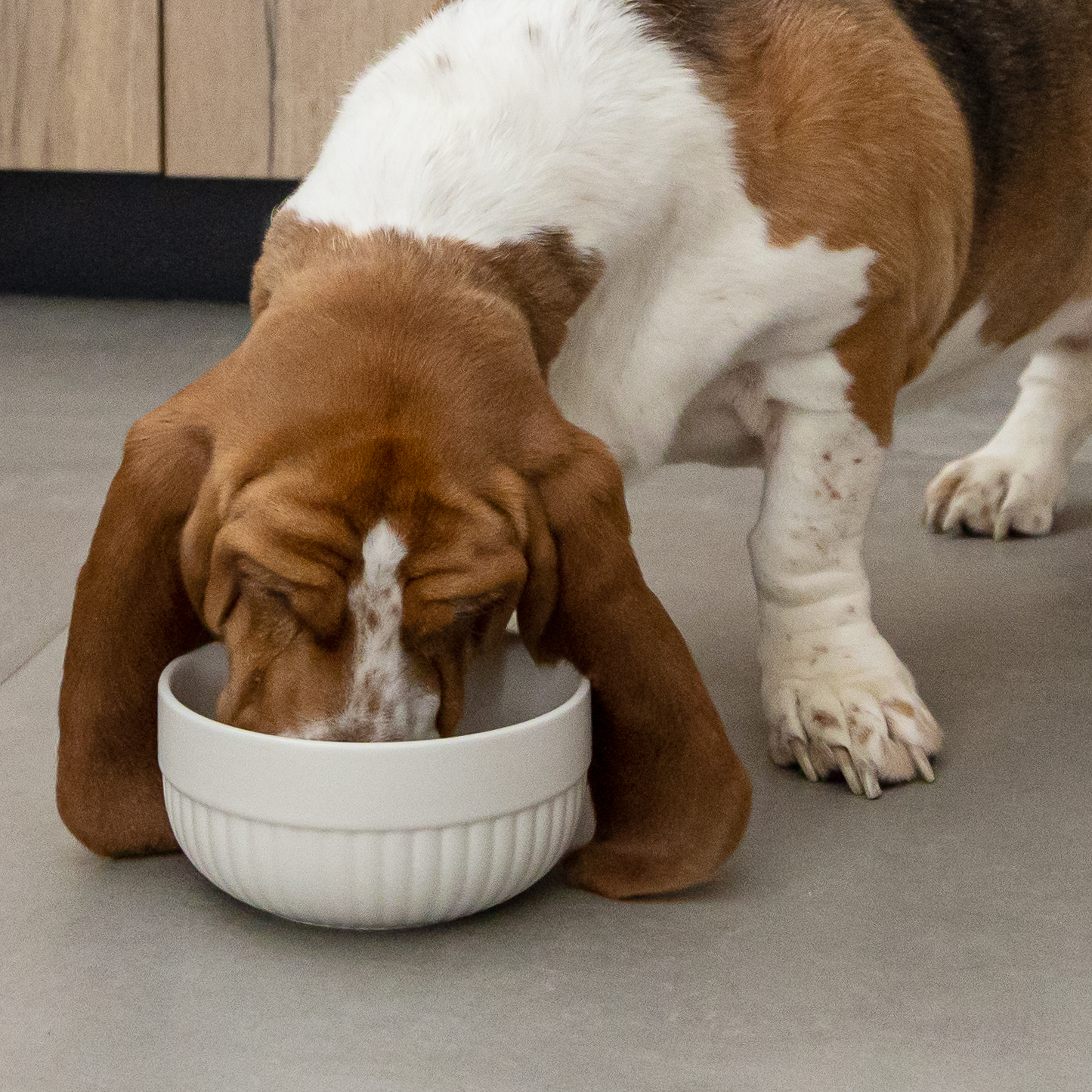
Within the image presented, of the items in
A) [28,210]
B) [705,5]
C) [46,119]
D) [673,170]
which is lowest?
[28,210]

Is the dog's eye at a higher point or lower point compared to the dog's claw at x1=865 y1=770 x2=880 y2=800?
higher

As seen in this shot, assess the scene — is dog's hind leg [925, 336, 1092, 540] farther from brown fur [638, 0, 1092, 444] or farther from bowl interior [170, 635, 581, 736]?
bowl interior [170, 635, 581, 736]

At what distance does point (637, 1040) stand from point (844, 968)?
208 mm

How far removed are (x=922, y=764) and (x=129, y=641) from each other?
32.6 inches

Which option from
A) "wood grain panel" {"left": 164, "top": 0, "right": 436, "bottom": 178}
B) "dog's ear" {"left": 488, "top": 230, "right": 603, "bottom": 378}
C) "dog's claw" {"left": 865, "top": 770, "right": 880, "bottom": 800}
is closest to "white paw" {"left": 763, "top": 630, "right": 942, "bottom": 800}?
"dog's claw" {"left": 865, "top": 770, "right": 880, "bottom": 800}

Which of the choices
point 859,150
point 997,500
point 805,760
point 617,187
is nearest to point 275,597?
point 617,187

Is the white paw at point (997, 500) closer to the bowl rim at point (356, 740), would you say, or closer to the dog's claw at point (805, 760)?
the dog's claw at point (805, 760)

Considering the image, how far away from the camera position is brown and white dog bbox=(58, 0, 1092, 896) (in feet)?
3.91

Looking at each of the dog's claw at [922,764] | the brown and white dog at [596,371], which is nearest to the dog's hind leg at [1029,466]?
the brown and white dog at [596,371]

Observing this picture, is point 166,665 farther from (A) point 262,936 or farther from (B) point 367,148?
(B) point 367,148

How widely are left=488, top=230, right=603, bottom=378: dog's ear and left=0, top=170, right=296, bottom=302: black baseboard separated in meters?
2.87

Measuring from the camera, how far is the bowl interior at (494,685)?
1.39 metres

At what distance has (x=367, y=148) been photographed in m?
1.45

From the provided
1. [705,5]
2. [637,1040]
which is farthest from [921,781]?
[705,5]
